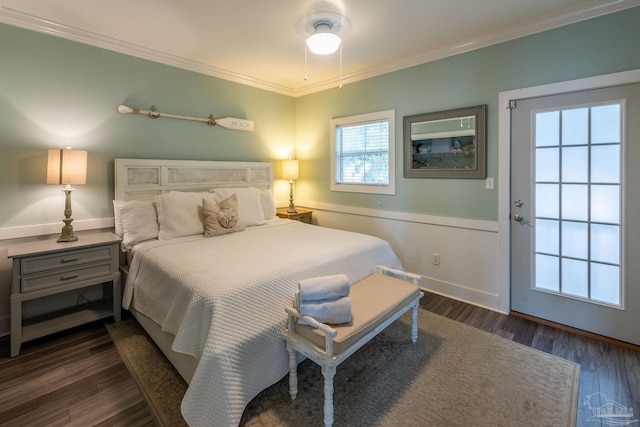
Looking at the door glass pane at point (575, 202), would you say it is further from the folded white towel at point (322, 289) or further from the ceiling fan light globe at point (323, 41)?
the ceiling fan light globe at point (323, 41)

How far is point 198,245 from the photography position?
2508 mm

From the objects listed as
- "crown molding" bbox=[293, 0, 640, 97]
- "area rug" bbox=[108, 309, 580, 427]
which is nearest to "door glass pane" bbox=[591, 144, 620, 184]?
"crown molding" bbox=[293, 0, 640, 97]

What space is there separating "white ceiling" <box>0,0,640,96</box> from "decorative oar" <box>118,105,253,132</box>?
53cm

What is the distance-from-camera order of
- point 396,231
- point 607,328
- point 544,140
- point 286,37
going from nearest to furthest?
1. point 607,328
2. point 544,140
3. point 286,37
4. point 396,231

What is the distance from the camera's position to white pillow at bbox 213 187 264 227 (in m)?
3.29

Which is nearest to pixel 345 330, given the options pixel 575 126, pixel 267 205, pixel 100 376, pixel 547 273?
pixel 100 376

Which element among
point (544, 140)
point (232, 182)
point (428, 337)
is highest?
point (544, 140)

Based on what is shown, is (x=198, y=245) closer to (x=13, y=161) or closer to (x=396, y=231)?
(x=13, y=161)

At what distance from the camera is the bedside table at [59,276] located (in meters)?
2.17

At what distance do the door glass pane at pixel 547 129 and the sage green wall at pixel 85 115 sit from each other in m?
3.23

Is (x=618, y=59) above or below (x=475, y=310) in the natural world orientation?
above

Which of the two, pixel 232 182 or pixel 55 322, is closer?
pixel 55 322

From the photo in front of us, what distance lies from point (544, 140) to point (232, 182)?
319 centimetres

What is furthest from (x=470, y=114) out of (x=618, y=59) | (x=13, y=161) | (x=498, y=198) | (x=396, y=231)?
(x=13, y=161)
